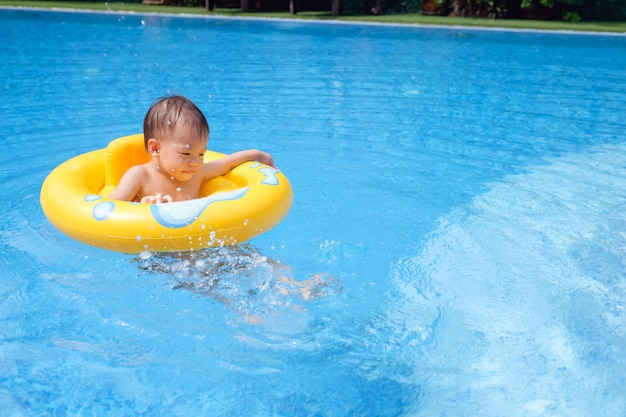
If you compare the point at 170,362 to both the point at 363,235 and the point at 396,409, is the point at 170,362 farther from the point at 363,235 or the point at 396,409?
the point at 363,235

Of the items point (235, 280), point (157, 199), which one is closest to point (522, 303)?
point (235, 280)

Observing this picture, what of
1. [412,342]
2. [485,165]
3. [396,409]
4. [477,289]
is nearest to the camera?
[396,409]

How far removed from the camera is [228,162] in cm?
350

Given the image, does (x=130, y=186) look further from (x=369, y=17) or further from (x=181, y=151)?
(x=369, y=17)

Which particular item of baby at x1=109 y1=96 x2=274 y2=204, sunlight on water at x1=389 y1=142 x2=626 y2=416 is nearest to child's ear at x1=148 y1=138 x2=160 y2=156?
baby at x1=109 y1=96 x2=274 y2=204

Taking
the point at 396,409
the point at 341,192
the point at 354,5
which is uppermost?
the point at 354,5

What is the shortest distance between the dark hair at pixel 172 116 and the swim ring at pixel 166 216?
315 mm

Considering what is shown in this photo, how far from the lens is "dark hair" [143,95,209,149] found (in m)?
2.94

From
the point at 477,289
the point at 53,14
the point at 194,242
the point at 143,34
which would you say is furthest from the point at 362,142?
the point at 53,14

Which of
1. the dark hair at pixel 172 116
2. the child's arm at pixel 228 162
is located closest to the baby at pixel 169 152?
the dark hair at pixel 172 116

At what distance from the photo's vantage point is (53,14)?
14297 millimetres

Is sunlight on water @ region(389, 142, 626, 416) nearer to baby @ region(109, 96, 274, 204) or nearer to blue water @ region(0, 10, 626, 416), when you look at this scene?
blue water @ region(0, 10, 626, 416)

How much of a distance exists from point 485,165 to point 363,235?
5.77ft

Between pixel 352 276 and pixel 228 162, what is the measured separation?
0.87 m
